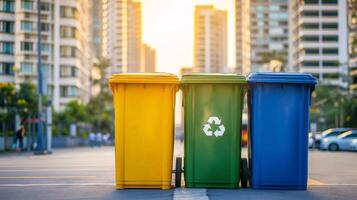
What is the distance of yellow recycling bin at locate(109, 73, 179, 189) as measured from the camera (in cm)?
1126

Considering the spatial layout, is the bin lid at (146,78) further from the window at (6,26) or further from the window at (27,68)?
the window at (27,68)

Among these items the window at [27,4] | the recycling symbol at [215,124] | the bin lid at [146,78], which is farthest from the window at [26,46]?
the recycling symbol at [215,124]

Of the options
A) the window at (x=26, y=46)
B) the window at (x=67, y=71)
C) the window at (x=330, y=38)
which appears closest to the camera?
the window at (x=26, y=46)

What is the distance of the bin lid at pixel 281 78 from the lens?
11.5 meters

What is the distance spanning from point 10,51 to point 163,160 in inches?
2930

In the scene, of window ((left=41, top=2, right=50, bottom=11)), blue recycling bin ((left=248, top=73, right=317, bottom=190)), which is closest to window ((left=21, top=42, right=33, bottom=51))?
window ((left=41, top=2, right=50, bottom=11))

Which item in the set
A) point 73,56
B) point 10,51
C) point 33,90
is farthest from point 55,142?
point 73,56

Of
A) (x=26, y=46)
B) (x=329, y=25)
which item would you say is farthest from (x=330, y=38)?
(x=26, y=46)

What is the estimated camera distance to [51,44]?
9075cm

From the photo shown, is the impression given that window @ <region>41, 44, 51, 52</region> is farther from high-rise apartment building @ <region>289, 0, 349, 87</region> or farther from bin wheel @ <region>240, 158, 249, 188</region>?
bin wheel @ <region>240, 158, 249, 188</region>

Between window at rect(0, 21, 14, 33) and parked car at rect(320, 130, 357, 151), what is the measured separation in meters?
47.3

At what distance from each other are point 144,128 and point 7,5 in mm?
72165

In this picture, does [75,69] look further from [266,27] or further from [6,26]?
[266,27]

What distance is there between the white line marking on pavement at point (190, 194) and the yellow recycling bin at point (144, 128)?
17.2 inches
